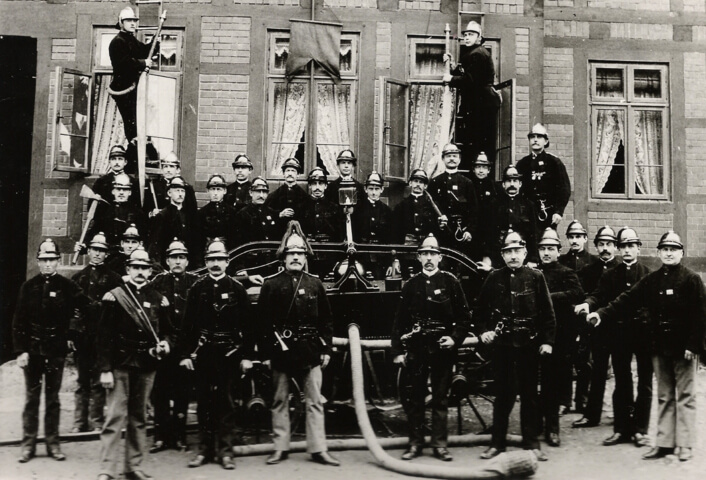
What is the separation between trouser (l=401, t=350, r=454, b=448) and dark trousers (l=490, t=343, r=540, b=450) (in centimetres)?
46

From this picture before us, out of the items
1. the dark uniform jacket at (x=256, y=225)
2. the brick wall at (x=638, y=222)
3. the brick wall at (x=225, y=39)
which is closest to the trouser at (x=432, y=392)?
the dark uniform jacket at (x=256, y=225)

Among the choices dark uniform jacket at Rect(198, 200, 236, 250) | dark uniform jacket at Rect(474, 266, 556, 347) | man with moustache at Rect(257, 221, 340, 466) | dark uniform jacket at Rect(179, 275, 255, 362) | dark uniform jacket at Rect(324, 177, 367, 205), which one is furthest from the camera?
dark uniform jacket at Rect(324, 177, 367, 205)

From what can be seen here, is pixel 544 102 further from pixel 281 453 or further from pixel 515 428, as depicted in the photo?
pixel 281 453

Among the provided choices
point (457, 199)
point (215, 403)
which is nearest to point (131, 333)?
point (215, 403)

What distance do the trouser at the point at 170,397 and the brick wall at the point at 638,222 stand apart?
687cm

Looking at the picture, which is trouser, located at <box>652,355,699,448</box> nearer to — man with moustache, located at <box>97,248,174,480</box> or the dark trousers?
the dark trousers

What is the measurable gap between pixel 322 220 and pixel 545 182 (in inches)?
121

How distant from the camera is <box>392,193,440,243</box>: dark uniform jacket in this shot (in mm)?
9046

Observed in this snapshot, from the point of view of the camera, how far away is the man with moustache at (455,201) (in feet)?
29.7

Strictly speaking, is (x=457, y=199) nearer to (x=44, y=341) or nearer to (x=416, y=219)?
(x=416, y=219)

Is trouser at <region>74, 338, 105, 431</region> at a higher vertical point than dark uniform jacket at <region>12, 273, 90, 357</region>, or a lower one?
lower

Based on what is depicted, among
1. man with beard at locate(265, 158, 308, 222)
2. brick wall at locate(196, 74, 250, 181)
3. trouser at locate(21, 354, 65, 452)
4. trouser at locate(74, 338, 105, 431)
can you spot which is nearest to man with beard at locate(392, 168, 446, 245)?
man with beard at locate(265, 158, 308, 222)

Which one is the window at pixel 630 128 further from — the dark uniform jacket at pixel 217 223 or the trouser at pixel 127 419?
the trouser at pixel 127 419

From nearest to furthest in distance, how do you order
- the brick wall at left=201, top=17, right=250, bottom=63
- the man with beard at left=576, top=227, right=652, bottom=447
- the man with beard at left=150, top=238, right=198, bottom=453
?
1. the man with beard at left=150, top=238, right=198, bottom=453
2. the man with beard at left=576, top=227, right=652, bottom=447
3. the brick wall at left=201, top=17, right=250, bottom=63
